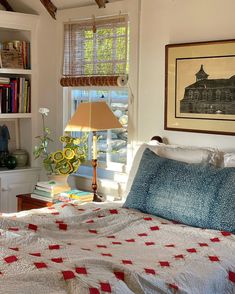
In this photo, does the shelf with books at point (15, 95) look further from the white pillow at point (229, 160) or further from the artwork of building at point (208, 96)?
the white pillow at point (229, 160)

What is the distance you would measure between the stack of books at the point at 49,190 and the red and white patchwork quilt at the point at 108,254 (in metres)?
0.78

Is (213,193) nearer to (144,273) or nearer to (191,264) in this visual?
(191,264)

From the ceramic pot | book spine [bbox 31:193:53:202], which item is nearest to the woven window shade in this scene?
the ceramic pot

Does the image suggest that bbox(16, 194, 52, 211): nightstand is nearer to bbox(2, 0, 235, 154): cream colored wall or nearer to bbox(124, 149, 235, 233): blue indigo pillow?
bbox(2, 0, 235, 154): cream colored wall

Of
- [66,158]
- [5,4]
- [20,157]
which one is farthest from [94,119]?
[5,4]

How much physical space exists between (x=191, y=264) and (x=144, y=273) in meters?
0.27

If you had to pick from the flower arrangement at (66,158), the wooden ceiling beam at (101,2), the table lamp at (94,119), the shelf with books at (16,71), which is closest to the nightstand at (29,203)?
the flower arrangement at (66,158)

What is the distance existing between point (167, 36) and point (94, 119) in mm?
787

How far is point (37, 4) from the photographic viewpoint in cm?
473

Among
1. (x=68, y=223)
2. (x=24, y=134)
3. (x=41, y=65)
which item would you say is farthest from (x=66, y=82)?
(x=68, y=223)

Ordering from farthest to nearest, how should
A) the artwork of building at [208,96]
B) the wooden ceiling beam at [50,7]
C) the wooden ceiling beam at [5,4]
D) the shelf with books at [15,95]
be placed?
the wooden ceiling beam at [5,4]
the shelf with books at [15,95]
the wooden ceiling beam at [50,7]
the artwork of building at [208,96]

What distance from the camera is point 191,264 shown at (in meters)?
2.43

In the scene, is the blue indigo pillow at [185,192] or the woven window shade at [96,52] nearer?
the blue indigo pillow at [185,192]

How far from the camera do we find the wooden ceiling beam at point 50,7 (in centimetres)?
458
